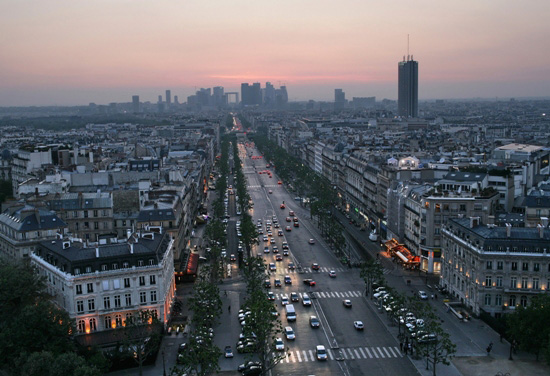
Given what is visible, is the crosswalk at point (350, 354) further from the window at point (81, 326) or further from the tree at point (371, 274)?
the window at point (81, 326)

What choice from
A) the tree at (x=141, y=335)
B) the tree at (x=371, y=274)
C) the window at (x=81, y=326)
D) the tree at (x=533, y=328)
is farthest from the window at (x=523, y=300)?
the window at (x=81, y=326)

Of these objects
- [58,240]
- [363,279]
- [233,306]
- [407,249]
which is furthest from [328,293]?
[58,240]

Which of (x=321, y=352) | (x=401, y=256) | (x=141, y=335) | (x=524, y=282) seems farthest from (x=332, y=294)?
(x=141, y=335)

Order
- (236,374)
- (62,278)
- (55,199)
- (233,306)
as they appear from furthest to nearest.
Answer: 1. (55,199)
2. (233,306)
3. (62,278)
4. (236,374)

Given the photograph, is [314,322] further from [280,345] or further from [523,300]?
[523,300]

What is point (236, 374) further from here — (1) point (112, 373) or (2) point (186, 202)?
(2) point (186, 202)

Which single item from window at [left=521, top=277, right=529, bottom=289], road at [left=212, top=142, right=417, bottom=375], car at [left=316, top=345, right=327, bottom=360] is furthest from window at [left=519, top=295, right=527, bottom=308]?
car at [left=316, top=345, right=327, bottom=360]
